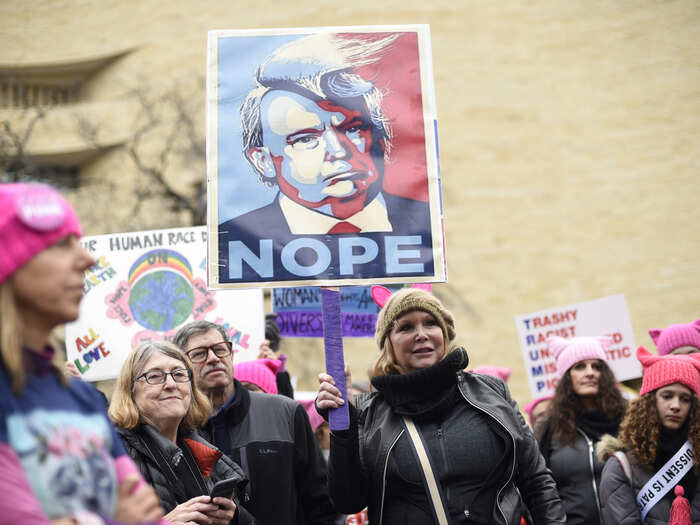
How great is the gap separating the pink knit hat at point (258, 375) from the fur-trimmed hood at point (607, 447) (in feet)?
5.98

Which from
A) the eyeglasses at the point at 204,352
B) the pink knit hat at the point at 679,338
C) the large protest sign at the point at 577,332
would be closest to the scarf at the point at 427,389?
the eyeglasses at the point at 204,352

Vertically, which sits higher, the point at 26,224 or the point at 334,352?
the point at 26,224

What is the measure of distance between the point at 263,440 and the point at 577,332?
4.27 metres

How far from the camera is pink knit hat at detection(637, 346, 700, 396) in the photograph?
4.27 meters

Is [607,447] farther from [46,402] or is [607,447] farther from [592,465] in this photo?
[46,402]

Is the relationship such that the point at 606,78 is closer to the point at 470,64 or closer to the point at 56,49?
the point at 470,64

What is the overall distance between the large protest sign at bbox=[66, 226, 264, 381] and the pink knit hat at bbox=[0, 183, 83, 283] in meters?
3.90

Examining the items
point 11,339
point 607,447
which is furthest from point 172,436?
point 607,447

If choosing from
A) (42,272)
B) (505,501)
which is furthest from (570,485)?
(42,272)

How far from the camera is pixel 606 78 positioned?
17172 millimetres

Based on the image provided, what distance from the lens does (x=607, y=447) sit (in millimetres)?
4418

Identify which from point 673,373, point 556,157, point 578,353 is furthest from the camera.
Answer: point 556,157

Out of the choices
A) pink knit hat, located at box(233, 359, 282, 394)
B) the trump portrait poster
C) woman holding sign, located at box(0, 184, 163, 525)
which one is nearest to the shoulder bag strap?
the trump portrait poster

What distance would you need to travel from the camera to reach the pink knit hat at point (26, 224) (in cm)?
180
